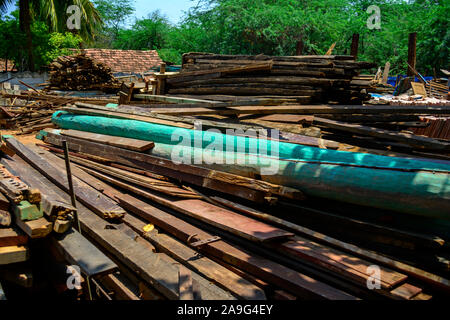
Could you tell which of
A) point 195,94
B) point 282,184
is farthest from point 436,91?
point 282,184

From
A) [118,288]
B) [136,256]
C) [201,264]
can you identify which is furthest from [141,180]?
[201,264]

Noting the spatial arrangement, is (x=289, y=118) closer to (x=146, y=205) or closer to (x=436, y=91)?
(x=146, y=205)

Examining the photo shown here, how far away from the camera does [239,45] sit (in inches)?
928

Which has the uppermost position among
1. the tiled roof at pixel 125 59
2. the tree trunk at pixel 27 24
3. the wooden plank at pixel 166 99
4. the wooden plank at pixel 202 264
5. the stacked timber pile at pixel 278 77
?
the tree trunk at pixel 27 24

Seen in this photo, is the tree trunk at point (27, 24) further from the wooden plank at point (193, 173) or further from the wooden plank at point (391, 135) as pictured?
the wooden plank at point (391, 135)

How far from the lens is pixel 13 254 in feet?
10.1

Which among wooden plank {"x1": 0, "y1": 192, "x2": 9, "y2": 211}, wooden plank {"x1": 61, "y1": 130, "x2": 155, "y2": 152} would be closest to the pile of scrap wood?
wooden plank {"x1": 61, "y1": 130, "x2": 155, "y2": 152}

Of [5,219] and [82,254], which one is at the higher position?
[5,219]

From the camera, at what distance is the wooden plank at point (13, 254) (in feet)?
9.96

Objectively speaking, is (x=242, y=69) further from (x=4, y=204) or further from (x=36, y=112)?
(x=36, y=112)

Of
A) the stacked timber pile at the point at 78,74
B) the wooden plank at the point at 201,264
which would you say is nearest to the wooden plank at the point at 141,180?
the wooden plank at the point at 201,264

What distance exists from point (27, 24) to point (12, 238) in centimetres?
2221

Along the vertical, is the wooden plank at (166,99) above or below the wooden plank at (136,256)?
above

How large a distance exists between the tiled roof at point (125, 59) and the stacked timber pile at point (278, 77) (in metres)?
15.5
